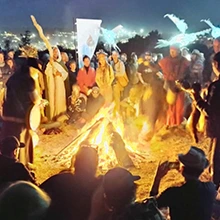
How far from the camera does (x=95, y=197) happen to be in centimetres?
316

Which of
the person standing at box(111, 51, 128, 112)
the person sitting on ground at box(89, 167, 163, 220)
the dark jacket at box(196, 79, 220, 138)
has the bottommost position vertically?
the person sitting on ground at box(89, 167, 163, 220)

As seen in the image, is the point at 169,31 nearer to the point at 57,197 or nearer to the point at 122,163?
the point at 122,163

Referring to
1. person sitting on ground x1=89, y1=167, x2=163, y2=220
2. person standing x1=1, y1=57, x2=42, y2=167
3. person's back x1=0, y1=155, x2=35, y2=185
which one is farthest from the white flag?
person sitting on ground x1=89, y1=167, x2=163, y2=220

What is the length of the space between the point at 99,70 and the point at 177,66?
145 cm

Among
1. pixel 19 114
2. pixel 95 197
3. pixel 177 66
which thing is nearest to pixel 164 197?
pixel 95 197

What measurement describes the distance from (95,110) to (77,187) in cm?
523

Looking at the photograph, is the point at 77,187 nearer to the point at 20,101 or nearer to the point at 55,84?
the point at 20,101

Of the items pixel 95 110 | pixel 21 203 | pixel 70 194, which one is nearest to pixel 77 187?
pixel 70 194

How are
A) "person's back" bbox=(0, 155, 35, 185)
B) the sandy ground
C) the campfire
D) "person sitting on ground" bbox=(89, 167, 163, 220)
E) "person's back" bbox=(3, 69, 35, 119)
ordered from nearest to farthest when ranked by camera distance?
"person sitting on ground" bbox=(89, 167, 163, 220), "person's back" bbox=(0, 155, 35, 185), "person's back" bbox=(3, 69, 35, 119), the sandy ground, the campfire

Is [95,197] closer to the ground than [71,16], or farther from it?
closer to the ground

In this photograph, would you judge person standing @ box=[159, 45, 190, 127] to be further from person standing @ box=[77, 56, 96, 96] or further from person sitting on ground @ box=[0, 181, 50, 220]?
person sitting on ground @ box=[0, 181, 50, 220]

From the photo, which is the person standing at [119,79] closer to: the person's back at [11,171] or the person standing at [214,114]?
the person standing at [214,114]

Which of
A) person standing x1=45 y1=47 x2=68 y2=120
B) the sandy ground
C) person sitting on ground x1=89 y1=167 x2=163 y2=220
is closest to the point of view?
person sitting on ground x1=89 y1=167 x2=163 y2=220

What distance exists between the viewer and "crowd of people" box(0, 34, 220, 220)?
286cm
